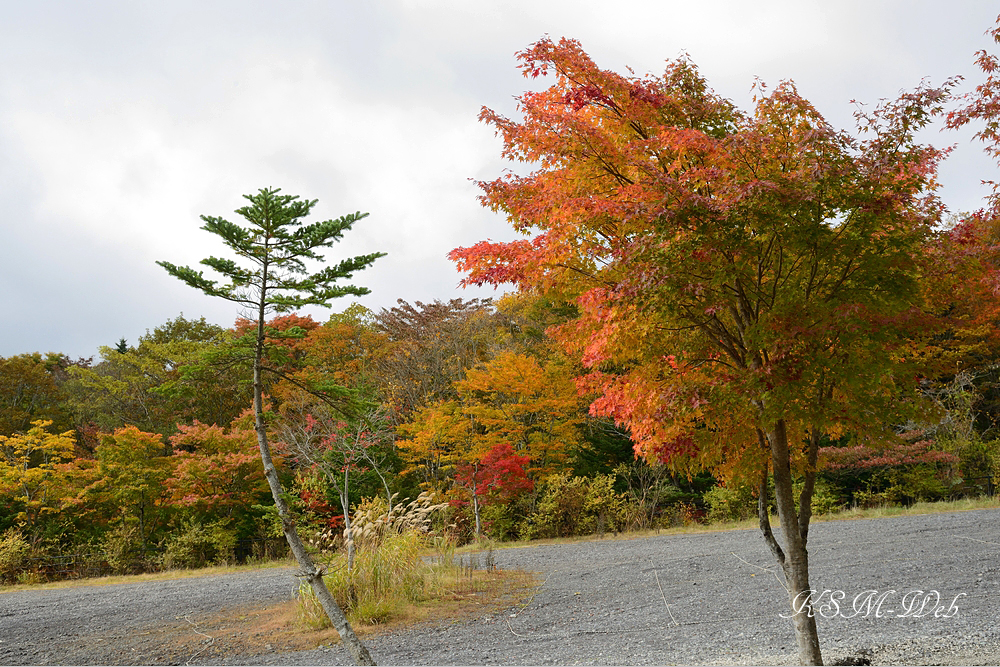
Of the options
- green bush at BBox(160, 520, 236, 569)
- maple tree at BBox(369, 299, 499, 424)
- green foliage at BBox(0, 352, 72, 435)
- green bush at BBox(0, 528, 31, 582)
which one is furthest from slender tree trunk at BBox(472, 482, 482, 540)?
green foliage at BBox(0, 352, 72, 435)

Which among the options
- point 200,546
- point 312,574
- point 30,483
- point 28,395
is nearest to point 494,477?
point 200,546

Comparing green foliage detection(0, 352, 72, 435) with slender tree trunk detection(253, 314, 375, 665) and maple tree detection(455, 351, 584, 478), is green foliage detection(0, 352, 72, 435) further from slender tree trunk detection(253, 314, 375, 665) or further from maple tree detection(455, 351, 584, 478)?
slender tree trunk detection(253, 314, 375, 665)

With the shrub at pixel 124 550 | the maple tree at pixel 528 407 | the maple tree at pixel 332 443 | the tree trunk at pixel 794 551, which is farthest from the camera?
the maple tree at pixel 528 407

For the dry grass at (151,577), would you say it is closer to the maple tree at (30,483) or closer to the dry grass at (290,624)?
the maple tree at (30,483)

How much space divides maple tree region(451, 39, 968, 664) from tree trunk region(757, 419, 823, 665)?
1 centimetres

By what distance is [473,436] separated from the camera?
15.2 metres

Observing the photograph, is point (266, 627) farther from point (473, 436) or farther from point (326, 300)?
point (473, 436)

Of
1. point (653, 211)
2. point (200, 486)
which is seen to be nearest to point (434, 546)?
point (653, 211)

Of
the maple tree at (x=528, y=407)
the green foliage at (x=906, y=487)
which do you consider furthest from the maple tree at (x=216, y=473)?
→ the green foliage at (x=906, y=487)

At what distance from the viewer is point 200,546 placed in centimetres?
1539

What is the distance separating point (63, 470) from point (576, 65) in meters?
Answer: 17.1

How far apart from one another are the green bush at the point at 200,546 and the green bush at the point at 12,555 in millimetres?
2860

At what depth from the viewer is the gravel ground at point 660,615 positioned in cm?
484

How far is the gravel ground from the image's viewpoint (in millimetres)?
4840
